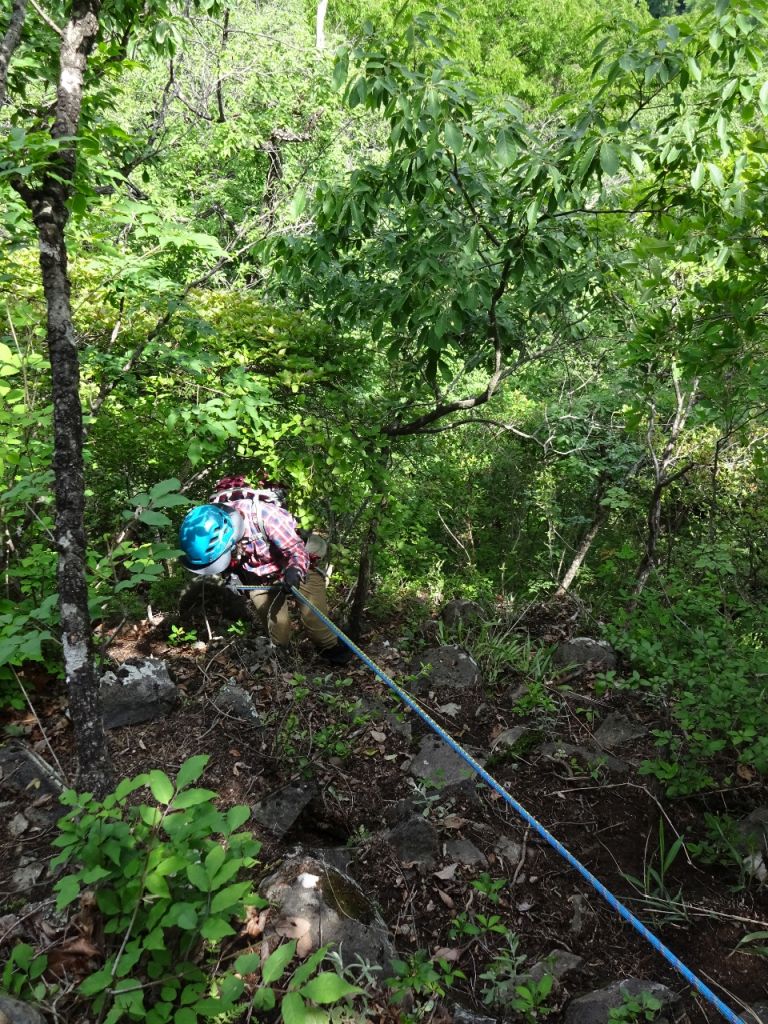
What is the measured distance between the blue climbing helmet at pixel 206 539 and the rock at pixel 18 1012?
2.35 m

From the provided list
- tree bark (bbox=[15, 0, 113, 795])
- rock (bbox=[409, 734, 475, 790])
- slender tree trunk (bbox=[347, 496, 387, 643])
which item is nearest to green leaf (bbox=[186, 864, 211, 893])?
tree bark (bbox=[15, 0, 113, 795])

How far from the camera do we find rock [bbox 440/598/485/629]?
560cm

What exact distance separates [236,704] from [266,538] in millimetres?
1160

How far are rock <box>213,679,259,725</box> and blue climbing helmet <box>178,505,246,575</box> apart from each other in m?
0.85

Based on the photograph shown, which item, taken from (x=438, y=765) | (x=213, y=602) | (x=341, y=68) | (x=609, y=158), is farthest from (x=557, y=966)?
(x=341, y=68)

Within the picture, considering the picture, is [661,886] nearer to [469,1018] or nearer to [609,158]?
[469,1018]

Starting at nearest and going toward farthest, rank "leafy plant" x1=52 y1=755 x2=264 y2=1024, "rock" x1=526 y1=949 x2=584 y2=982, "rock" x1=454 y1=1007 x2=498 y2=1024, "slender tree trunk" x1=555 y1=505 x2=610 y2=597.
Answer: "leafy plant" x1=52 y1=755 x2=264 y2=1024 < "rock" x1=454 y1=1007 x2=498 y2=1024 < "rock" x1=526 y1=949 x2=584 y2=982 < "slender tree trunk" x1=555 y1=505 x2=610 y2=597

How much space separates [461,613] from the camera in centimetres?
568

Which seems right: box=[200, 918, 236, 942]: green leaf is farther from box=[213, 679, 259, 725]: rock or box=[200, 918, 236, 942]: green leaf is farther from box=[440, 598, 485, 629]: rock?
box=[440, 598, 485, 629]: rock

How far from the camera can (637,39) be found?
2.69m

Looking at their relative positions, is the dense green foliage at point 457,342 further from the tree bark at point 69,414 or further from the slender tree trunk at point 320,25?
the slender tree trunk at point 320,25

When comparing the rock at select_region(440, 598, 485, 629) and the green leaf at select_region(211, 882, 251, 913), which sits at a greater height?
the green leaf at select_region(211, 882, 251, 913)

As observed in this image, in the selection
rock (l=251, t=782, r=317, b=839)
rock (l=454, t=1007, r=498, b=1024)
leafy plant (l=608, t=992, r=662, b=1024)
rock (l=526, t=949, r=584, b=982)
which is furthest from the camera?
rock (l=251, t=782, r=317, b=839)

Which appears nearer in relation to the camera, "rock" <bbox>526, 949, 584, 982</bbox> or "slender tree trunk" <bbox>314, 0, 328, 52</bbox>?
"rock" <bbox>526, 949, 584, 982</bbox>
